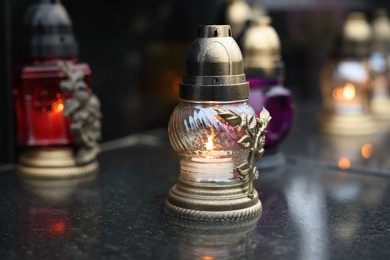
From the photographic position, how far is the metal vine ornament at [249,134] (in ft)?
3.24

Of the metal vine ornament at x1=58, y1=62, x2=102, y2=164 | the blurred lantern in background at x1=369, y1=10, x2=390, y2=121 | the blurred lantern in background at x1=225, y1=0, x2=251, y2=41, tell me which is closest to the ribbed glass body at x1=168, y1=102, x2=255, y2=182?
the metal vine ornament at x1=58, y1=62, x2=102, y2=164

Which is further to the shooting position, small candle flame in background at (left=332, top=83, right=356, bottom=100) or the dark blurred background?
small candle flame in background at (left=332, top=83, right=356, bottom=100)

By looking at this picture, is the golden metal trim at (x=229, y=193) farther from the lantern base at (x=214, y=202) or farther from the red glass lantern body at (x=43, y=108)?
the red glass lantern body at (x=43, y=108)

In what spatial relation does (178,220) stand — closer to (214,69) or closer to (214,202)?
(214,202)

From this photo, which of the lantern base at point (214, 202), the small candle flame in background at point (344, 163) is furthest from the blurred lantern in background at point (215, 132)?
the small candle flame in background at point (344, 163)

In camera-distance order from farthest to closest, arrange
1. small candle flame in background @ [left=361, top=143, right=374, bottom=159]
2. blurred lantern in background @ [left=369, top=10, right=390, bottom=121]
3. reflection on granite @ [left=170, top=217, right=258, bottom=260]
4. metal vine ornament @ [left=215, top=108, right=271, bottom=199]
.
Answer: blurred lantern in background @ [left=369, top=10, right=390, bottom=121], small candle flame in background @ [left=361, top=143, right=374, bottom=159], metal vine ornament @ [left=215, top=108, right=271, bottom=199], reflection on granite @ [left=170, top=217, right=258, bottom=260]

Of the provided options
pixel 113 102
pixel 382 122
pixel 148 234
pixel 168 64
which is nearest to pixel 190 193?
pixel 148 234

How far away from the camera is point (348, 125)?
175 centimetres

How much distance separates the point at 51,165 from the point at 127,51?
1.57 ft

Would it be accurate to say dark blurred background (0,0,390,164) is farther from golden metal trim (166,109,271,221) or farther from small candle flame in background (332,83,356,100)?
golden metal trim (166,109,271,221)

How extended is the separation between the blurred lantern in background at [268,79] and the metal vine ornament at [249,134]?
0.29m

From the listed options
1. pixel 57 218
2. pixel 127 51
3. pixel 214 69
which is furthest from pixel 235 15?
pixel 57 218

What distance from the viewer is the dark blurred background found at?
134 centimetres

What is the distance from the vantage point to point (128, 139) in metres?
1.68
